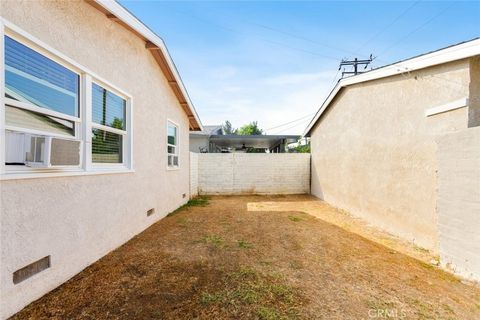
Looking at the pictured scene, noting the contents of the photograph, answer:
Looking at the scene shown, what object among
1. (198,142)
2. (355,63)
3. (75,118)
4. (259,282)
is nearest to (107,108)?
(75,118)

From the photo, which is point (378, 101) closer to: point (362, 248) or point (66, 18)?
point (362, 248)

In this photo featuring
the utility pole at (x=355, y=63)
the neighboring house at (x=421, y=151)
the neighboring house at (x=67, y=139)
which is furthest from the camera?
the utility pole at (x=355, y=63)

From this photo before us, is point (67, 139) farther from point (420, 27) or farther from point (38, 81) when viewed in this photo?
point (420, 27)

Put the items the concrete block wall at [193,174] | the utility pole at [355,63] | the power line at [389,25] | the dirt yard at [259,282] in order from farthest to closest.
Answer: the utility pole at [355,63] → the concrete block wall at [193,174] → the power line at [389,25] → the dirt yard at [259,282]

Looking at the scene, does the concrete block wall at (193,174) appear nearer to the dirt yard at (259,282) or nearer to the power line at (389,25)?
the dirt yard at (259,282)

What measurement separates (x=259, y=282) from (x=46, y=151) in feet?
10.4

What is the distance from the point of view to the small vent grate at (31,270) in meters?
2.26

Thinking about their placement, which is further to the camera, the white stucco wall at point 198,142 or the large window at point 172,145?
the white stucco wall at point 198,142

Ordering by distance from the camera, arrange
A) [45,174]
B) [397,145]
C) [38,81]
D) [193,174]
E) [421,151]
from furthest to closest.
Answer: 1. [193,174]
2. [397,145]
3. [421,151]
4. [38,81]
5. [45,174]

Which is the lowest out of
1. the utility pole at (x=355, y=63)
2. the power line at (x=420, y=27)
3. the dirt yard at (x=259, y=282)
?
the dirt yard at (x=259, y=282)

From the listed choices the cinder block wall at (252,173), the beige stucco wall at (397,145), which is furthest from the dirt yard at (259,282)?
the cinder block wall at (252,173)

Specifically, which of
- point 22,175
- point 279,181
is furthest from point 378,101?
point 22,175

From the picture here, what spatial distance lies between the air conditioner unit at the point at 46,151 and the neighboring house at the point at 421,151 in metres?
5.72

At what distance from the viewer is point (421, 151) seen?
14.8 feet
